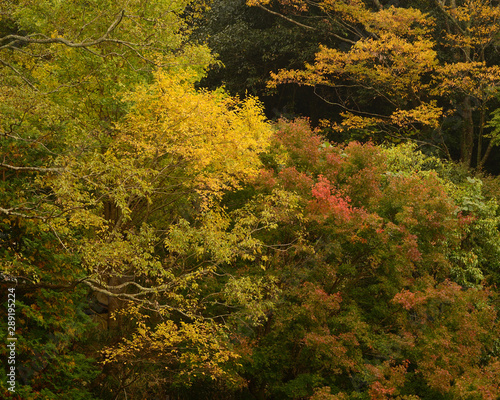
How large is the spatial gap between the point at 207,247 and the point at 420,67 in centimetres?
1257

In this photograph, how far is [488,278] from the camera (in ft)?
48.2

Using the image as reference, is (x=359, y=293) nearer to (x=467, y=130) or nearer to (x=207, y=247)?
(x=207, y=247)

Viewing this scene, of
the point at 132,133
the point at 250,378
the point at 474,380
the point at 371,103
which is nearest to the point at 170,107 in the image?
the point at 132,133

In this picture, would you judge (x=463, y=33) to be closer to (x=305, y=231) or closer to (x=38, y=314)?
(x=305, y=231)

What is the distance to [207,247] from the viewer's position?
11219 mm

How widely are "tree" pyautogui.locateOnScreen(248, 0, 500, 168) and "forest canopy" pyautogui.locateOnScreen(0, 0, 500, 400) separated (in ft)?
19.9

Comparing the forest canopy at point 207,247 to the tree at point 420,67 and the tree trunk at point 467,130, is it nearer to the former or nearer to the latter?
the tree at point 420,67

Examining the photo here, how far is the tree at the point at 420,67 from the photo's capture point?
19.8 metres

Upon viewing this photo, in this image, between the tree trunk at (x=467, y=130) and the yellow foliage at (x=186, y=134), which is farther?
the tree trunk at (x=467, y=130)

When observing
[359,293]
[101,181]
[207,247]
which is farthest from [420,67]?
[101,181]

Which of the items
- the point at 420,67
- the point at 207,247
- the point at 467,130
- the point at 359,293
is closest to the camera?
the point at 207,247

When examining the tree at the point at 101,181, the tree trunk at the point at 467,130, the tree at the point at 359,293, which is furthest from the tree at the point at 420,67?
the tree at the point at 359,293

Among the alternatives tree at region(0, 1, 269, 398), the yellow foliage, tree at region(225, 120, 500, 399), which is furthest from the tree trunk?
the yellow foliage

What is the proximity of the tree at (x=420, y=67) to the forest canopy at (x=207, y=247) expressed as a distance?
19.9 ft
